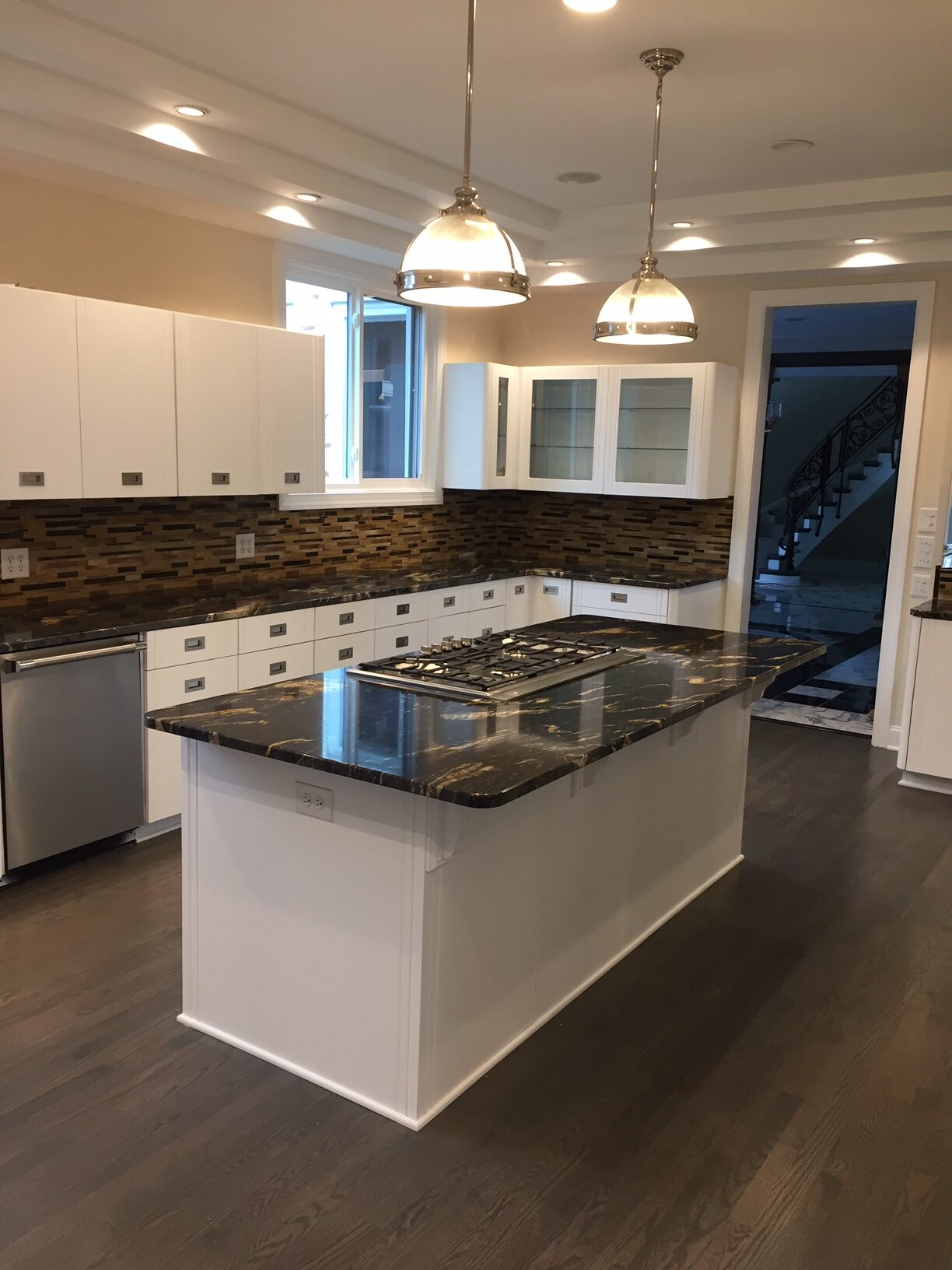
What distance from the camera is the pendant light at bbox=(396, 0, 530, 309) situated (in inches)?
93.8

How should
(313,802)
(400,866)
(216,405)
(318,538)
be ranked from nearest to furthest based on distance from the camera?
1. (400,866)
2. (313,802)
3. (216,405)
4. (318,538)

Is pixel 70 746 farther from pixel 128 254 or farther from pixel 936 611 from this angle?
pixel 936 611

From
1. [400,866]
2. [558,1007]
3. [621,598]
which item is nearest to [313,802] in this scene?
[400,866]

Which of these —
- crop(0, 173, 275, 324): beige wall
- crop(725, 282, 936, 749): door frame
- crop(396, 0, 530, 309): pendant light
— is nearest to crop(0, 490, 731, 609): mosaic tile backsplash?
crop(725, 282, 936, 749): door frame

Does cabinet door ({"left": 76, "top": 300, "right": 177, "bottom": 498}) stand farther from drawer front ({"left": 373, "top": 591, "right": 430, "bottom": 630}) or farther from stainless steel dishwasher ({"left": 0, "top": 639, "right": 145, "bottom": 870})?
drawer front ({"left": 373, "top": 591, "right": 430, "bottom": 630})

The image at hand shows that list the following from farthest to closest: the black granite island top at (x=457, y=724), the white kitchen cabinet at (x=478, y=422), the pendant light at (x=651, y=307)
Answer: the white kitchen cabinet at (x=478, y=422) < the pendant light at (x=651, y=307) < the black granite island top at (x=457, y=724)

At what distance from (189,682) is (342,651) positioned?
927 mm

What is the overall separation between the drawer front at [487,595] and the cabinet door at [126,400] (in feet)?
6.44

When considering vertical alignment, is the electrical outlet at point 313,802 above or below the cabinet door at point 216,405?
below

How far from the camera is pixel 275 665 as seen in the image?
14.4 feet

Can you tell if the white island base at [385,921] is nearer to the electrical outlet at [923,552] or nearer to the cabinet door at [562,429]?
the electrical outlet at [923,552]

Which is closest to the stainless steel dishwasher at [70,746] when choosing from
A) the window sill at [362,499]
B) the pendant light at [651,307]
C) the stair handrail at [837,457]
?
the window sill at [362,499]

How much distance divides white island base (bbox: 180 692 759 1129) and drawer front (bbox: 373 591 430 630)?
7.27ft

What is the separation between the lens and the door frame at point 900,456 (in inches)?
212
